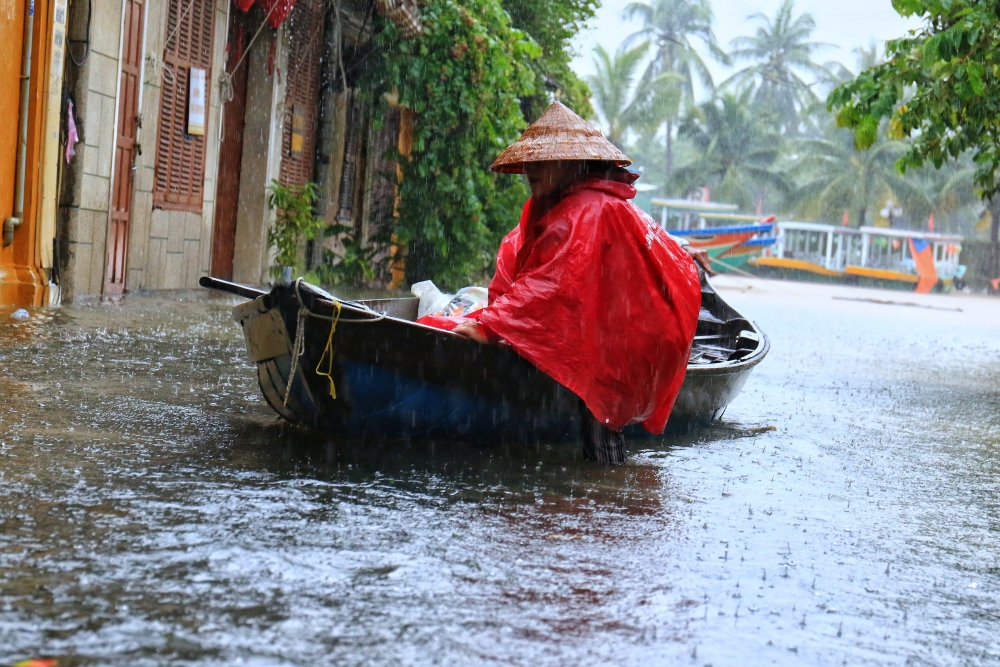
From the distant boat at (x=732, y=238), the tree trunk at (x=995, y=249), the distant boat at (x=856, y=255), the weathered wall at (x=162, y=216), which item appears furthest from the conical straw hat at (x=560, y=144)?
the tree trunk at (x=995, y=249)

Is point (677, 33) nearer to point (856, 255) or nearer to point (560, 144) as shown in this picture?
point (856, 255)

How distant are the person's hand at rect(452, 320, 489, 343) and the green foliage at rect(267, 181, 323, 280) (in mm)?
8136

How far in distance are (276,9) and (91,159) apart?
3.52 metres

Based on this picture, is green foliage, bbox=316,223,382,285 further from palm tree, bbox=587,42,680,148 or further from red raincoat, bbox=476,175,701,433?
palm tree, bbox=587,42,680,148

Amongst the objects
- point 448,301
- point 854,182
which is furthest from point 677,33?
point 448,301

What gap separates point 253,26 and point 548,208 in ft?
27.8

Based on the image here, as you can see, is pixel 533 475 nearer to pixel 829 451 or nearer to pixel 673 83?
pixel 829 451

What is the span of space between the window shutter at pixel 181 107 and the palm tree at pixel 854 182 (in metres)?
38.8

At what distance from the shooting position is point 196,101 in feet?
36.1

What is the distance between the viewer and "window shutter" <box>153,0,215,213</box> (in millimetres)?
10586

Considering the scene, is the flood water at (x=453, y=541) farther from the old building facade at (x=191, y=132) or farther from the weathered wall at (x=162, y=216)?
the weathered wall at (x=162, y=216)

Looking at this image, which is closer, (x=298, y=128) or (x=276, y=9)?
(x=276, y=9)

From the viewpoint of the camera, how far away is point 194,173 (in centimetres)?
1127

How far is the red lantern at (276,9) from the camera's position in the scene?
11.7m
